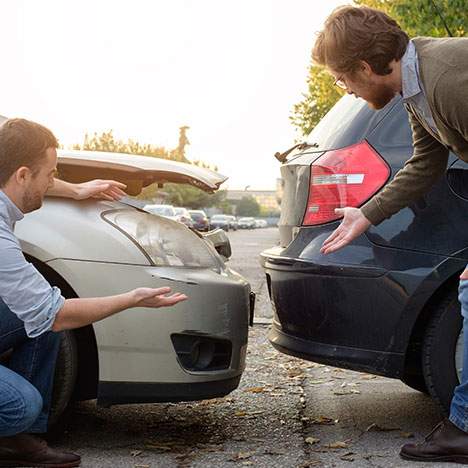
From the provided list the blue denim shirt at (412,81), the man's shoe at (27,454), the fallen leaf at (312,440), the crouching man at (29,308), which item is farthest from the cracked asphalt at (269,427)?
the blue denim shirt at (412,81)

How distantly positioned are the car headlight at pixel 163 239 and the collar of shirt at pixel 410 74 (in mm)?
1181

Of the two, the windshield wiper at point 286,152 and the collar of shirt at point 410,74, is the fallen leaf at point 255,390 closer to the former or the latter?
the windshield wiper at point 286,152

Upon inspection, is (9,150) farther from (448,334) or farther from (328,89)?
(328,89)

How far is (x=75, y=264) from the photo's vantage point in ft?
12.4

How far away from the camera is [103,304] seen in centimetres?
318

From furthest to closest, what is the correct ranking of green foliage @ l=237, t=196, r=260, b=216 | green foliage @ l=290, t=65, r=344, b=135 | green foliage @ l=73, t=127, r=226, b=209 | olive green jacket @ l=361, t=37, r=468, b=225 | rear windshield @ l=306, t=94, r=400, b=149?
green foliage @ l=237, t=196, r=260, b=216 < green foliage @ l=73, t=127, r=226, b=209 < green foliage @ l=290, t=65, r=344, b=135 < rear windshield @ l=306, t=94, r=400, b=149 < olive green jacket @ l=361, t=37, r=468, b=225

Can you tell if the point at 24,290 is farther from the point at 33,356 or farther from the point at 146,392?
the point at 146,392

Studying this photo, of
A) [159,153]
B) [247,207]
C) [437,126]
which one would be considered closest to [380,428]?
[437,126]

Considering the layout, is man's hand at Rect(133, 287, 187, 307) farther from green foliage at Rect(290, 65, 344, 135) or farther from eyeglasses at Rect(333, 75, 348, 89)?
green foliage at Rect(290, 65, 344, 135)

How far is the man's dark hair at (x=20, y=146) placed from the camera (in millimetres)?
3199

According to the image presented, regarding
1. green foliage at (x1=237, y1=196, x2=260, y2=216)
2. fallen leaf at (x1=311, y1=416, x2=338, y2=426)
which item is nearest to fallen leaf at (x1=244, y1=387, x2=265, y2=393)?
fallen leaf at (x1=311, y1=416, x2=338, y2=426)

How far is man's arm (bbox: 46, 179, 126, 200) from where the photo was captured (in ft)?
12.8

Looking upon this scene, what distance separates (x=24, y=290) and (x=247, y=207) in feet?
570

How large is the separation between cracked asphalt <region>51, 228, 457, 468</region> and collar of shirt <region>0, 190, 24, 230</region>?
41.0 inches
